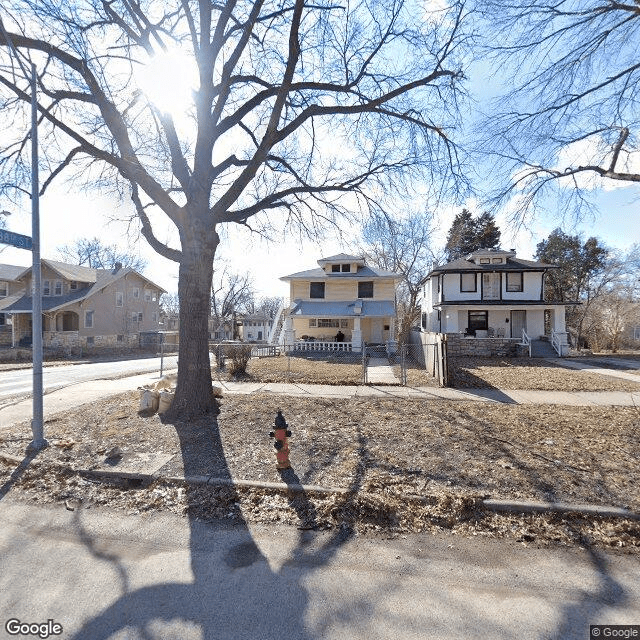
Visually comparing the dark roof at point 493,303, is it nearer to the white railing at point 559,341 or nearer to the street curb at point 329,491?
the white railing at point 559,341

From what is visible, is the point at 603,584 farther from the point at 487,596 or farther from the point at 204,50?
the point at 204,50

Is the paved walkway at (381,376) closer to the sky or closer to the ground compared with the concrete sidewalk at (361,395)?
closer to the sky

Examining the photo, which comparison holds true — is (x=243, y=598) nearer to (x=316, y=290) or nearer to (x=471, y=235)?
(x=316, y=290)

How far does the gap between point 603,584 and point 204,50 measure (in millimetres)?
9403

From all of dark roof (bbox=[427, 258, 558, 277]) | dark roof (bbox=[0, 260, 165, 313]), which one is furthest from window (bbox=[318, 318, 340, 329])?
dark roof (bbox=[0, 260, 165, 313])

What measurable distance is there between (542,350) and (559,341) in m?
1.09

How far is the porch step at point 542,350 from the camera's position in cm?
2240

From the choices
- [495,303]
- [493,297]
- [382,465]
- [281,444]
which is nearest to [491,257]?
[493,297]

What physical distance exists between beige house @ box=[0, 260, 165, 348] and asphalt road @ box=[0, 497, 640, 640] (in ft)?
97.4

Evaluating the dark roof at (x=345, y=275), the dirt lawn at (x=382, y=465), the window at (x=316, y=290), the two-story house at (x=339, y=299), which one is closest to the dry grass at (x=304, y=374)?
the dirt lawn at (x=382, y=465)

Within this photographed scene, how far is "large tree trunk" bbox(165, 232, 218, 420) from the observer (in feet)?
22.9

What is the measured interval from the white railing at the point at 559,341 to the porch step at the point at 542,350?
225mm

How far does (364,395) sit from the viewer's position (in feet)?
30.5

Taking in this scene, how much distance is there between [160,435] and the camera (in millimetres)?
5984
